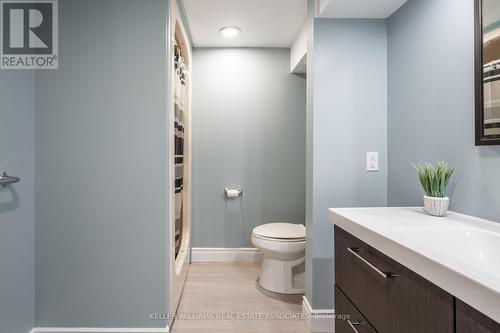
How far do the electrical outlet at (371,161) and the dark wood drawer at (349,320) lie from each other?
0.87m

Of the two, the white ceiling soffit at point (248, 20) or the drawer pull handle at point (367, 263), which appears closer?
the drawer pull handle at point (367, 263)

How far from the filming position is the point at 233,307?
1932 mm

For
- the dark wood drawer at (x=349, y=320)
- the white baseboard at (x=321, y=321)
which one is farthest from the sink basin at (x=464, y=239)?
the white baseboard at (x=321, y=321)

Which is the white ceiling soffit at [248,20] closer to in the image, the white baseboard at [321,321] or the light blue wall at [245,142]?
the light blue wall at [245,142]

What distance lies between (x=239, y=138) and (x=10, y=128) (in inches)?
71.1

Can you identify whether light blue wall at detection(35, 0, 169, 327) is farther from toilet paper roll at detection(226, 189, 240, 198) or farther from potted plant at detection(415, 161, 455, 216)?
potted plant at detection(415, 161, 455, 216)

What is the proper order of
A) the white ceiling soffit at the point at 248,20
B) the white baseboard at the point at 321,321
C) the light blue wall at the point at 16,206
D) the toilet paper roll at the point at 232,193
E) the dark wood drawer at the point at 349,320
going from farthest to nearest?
the toilet paper roll at the point at 232,193, the white ceiling soffit at the point at 248,20, the white baseboard at the point at 321,321, the light blue wall at the point at 16,206, the dark wood drawer at the point at 349,320

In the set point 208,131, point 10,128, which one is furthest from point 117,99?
point 208,131

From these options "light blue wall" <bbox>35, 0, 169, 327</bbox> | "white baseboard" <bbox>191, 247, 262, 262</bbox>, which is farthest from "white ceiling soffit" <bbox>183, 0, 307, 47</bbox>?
"white baseboard" <bbox>191, 247, 262, 262</bbox>

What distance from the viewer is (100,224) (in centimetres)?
156

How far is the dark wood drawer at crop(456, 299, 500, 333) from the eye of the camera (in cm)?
49

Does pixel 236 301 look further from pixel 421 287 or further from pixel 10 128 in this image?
pixel 10 128

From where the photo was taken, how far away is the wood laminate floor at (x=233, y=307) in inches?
67.9

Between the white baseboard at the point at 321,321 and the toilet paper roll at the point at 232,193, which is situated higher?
the toilet paper roll at the point at 232,193
